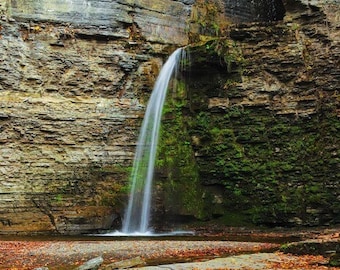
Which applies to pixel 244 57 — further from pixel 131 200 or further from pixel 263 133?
pixel 131 200

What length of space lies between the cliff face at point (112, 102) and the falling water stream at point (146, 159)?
39 centimetres

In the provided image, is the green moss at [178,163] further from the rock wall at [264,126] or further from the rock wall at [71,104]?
the rock wall at [71,104]

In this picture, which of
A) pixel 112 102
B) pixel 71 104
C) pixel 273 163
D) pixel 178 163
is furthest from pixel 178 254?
pixel 112 102

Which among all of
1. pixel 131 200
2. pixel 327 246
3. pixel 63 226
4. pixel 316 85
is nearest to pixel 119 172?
pixel 131 200

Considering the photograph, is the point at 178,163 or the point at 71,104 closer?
the point at 71,104

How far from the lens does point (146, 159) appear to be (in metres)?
19.4

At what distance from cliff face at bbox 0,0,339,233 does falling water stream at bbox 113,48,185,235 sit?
0.39 metres

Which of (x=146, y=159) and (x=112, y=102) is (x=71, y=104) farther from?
(x=146, y=159)

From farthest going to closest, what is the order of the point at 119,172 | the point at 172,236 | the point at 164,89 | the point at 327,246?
1. the point at 164,89
2. the point at 119,172
3. the point at 172,236
4. the point at 327,246

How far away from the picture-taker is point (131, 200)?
727 inches

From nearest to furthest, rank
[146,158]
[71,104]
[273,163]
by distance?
1. [273,163]
2. [71,104]
3. [146,158]

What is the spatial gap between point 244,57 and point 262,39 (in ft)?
3.30

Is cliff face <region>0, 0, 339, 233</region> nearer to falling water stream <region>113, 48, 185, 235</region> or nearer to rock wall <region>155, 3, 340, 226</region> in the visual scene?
rock wall <region>155, 3, 340, 226</region>

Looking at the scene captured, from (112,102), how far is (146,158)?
282 centimetres
